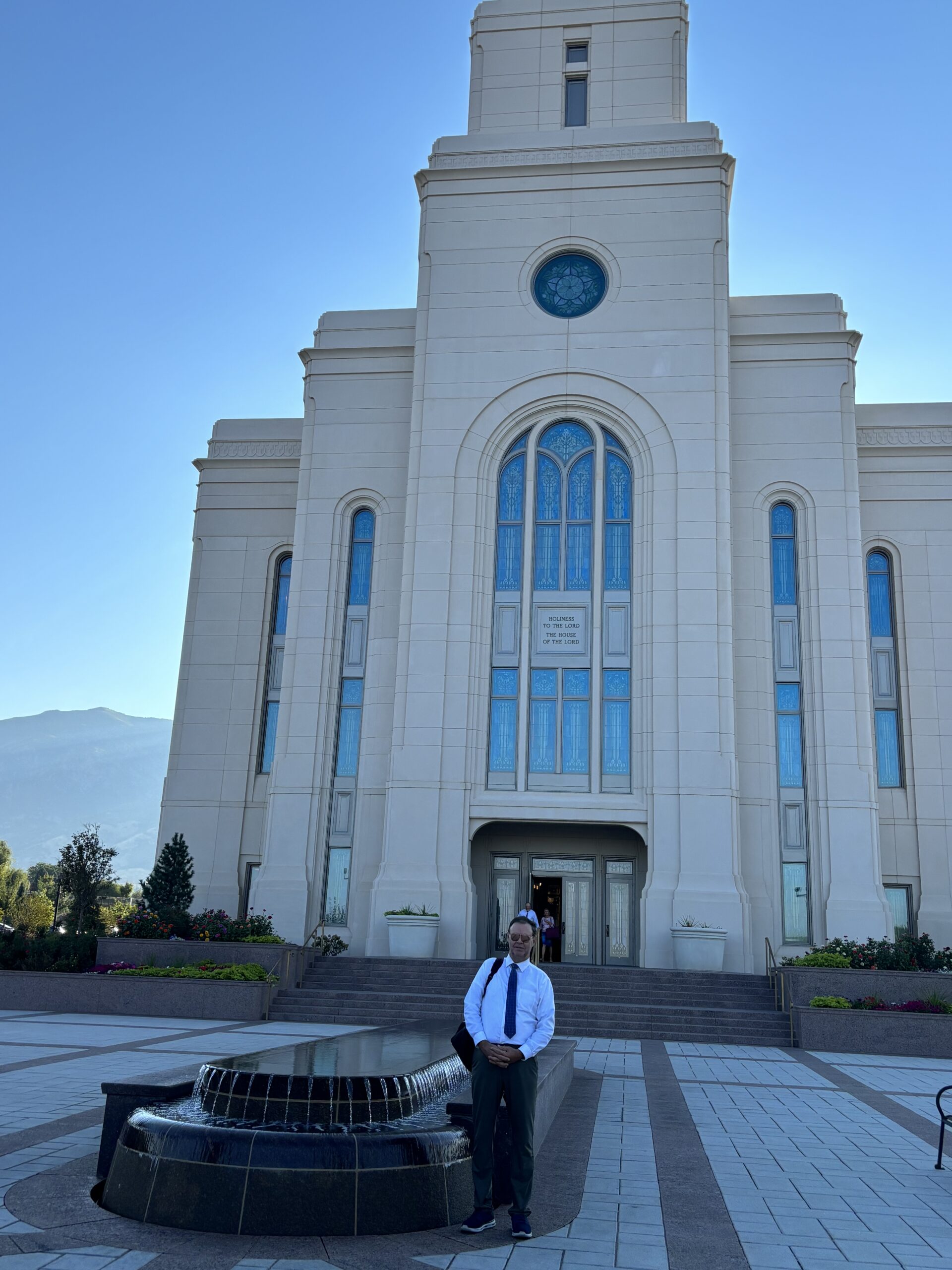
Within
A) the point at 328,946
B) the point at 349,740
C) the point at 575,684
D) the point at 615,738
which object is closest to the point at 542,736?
the point at 575,684

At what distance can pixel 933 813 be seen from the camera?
26.2 meters

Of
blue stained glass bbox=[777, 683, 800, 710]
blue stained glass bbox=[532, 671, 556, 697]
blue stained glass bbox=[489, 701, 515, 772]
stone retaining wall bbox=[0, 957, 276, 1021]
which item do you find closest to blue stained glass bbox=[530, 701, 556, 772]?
blue stained glass bbox=[532, 671, 556, 697]

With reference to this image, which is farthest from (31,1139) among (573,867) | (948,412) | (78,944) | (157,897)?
(948,412)

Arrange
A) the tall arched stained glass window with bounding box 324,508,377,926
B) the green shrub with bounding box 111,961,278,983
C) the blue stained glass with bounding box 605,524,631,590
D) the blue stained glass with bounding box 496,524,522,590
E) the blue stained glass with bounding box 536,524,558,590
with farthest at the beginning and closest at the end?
the blue stained glass with bounding box 496,524,522,590, the blue stained glass with bounding box 536,524,558,590, the blue stained glass with bounding box 605,524,631,590, the tall arched stained glass window with bounding box 324,508,377,926, the green shrub with bounding box 111,961,278,983

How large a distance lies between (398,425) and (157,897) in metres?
13.0

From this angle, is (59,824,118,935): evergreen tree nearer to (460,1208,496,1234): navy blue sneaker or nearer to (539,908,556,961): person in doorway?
(539,908,556,961): person in doorway

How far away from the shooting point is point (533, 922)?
22.2ft

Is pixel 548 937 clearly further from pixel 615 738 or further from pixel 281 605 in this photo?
pixel 281 605

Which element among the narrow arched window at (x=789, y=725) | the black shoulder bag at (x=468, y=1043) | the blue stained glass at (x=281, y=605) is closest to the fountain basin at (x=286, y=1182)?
the black shoulder bag at (x=468, y=1043)

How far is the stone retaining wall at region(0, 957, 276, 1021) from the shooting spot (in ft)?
59.3

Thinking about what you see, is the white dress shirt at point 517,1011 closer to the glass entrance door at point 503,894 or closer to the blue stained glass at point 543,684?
the blue stained glass at point 543,684

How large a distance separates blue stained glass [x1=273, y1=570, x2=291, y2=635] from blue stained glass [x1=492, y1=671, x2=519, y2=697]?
718 centimetres

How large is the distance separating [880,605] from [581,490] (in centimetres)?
846

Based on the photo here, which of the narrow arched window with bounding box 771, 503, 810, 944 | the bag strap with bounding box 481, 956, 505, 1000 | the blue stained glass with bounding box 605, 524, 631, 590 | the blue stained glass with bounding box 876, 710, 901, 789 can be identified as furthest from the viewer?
the blue stained glass with bounding box 876, 710, 901, 789
